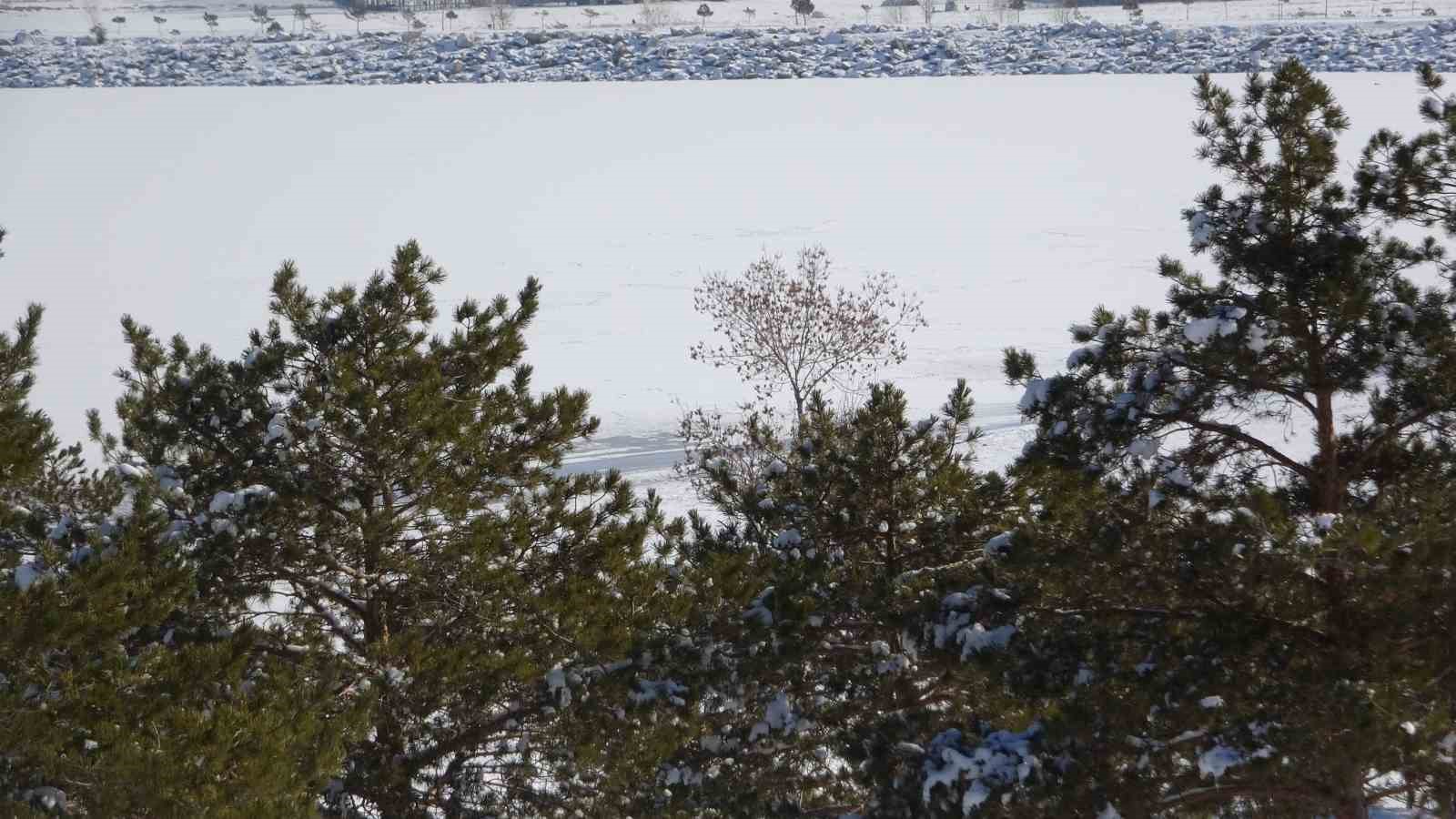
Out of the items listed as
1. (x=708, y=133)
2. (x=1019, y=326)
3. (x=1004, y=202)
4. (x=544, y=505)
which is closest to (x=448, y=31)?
(x=708, y=133)

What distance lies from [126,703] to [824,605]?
120 inches

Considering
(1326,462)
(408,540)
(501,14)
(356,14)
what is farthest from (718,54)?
(1326,462)

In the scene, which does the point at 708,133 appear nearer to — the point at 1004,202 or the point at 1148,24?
the point at 1004,202

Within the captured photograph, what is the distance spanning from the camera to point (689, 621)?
6672 millimetres

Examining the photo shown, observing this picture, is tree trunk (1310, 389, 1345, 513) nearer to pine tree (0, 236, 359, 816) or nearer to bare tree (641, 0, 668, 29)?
pine tree (0, 236, 359, 816)

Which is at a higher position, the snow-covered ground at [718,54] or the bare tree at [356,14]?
the bare tree at [356,14]

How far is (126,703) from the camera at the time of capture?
5008 millimetres

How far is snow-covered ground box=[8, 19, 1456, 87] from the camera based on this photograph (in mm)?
61688

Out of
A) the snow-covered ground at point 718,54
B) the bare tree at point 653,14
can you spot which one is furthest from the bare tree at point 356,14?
the bare tree at point 653,14

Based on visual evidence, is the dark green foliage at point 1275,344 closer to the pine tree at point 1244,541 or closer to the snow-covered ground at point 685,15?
the pine tree at point 1244,541

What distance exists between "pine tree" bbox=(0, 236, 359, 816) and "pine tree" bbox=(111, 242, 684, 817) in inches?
33.6

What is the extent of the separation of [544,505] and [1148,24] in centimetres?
7174

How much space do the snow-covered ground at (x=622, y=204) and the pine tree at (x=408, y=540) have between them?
32.7 ft

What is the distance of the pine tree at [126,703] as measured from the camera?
464 cm
